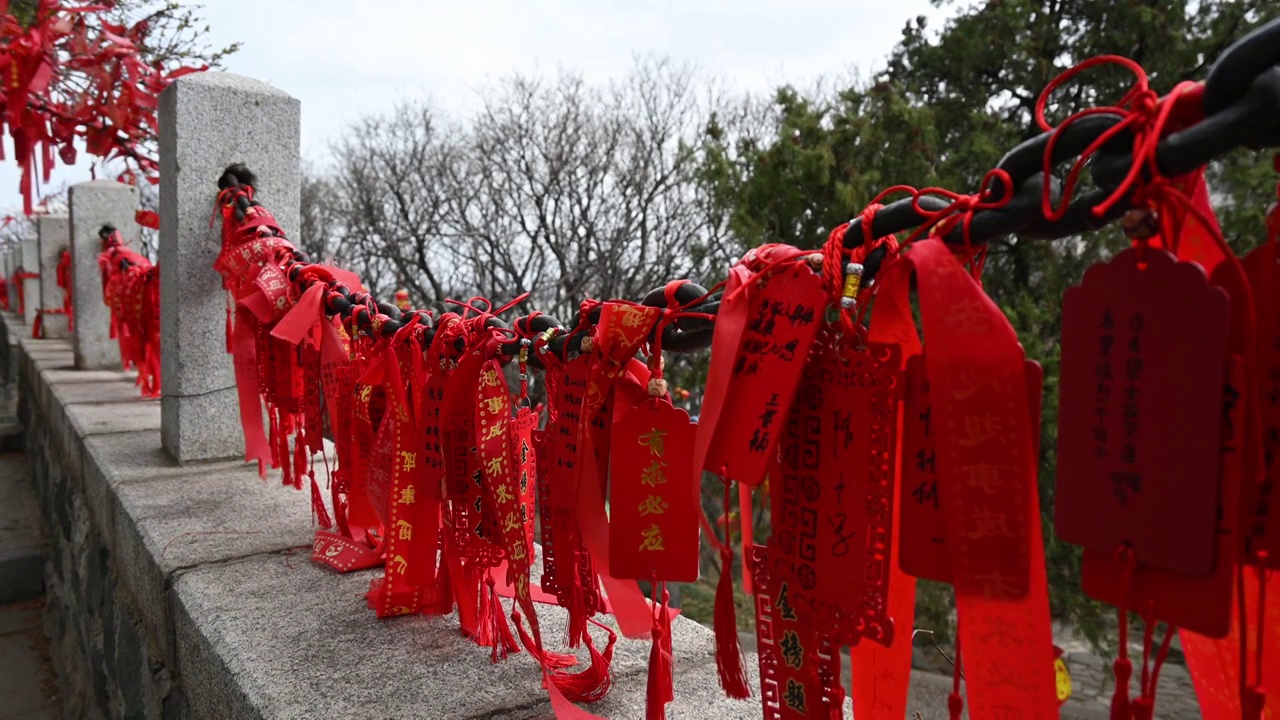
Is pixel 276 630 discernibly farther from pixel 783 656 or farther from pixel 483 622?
pixel 783 656

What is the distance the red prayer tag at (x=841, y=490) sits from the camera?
0.87 m

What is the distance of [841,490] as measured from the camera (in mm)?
898

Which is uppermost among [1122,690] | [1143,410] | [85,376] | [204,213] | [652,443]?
[204,213]

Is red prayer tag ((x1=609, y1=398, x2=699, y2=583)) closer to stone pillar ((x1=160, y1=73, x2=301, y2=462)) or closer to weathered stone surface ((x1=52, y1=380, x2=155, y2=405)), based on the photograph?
stone pillar ((x1=160, y1=73, x2=301, y2=462))

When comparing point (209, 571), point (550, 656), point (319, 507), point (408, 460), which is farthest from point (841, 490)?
point (319, 507)

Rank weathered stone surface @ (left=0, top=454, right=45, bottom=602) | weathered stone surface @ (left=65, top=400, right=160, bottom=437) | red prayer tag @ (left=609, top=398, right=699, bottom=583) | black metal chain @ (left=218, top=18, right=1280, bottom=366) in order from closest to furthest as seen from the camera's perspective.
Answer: black metal chain @ (left=218, top=18, right=1280, bottom=366)
red prayer tag @ (left=609, top=398, right=699, bottom=583)
weathered stone surface @ (left=65, top=400, right=160, bottom=437)
weathered stone surface @ (left=0, top=454, right=45, bottom=602)

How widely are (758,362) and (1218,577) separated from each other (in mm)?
464

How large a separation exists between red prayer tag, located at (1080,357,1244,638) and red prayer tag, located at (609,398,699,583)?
1.88 ft

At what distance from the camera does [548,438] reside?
4.39 ft

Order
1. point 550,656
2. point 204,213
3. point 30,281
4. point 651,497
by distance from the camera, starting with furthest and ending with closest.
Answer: point 30,281 < point 204,213 < point 550,656 < point 651,497

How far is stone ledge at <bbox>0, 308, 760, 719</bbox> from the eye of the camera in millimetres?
1418

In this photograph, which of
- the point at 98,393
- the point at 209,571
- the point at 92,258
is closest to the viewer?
the point at 209,571

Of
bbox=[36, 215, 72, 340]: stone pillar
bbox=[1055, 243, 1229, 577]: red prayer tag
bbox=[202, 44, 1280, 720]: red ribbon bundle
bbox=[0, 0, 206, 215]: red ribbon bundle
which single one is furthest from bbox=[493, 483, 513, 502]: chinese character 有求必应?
bbox=[36, 215, 72, 340]: stone pillar

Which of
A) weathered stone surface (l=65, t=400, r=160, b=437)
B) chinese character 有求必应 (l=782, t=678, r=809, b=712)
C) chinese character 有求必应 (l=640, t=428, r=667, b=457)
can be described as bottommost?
weathered stone surface (l=65, t=400, r=160, b=437)
